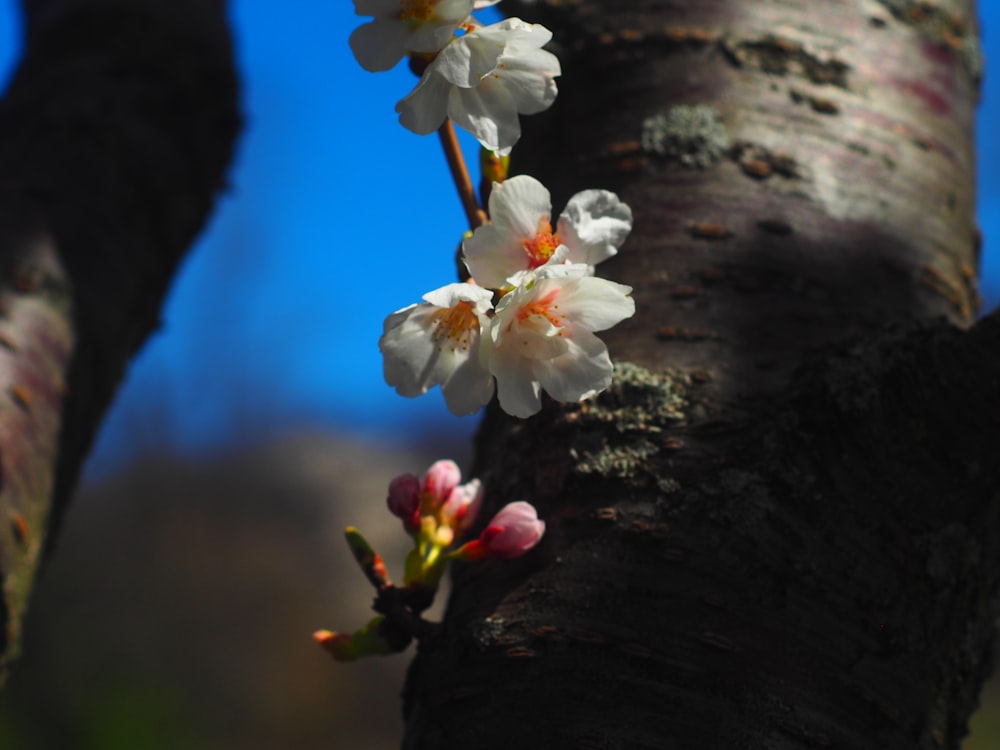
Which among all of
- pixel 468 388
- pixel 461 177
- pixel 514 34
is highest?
pixel 514 34

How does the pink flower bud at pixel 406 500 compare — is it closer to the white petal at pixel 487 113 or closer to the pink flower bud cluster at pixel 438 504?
the pink flower bud cluster at pixel 438 504

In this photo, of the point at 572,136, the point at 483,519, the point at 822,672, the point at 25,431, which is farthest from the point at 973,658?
the point at 25,431

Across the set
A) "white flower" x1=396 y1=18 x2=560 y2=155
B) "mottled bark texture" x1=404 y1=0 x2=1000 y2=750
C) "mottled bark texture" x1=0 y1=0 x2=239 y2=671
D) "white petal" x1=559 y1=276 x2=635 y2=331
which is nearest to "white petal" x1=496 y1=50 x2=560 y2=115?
"white flower" x1=396 y1=18 x2=560 y2=155

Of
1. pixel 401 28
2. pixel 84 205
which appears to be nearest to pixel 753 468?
pixel 401 28

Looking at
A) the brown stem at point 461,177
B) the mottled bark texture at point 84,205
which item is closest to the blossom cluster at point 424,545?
the brown stem at point 461,177

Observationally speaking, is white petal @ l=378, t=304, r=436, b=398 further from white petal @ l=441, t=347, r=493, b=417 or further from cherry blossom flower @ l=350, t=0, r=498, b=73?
cherry blossom flower @ l=350, t=0, r=498, b=73

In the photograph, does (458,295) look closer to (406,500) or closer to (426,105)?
(426,105)
